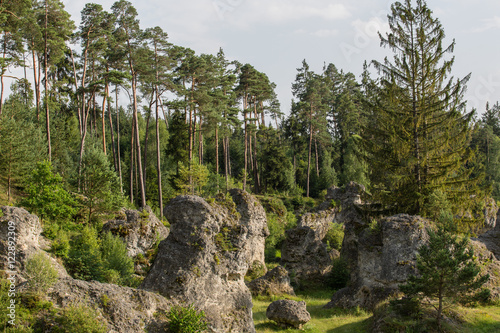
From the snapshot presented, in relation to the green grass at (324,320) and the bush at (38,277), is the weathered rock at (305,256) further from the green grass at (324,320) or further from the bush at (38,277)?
the bush at (38,277)

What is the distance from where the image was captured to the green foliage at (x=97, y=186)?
26172 millimetres

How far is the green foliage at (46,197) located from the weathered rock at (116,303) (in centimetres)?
1627

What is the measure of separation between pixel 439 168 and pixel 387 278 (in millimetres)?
9178

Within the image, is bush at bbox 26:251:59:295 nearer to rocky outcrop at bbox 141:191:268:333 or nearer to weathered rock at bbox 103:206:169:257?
rocky outcrop at bbox 141:191:268:333

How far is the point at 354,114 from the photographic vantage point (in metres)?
63.8

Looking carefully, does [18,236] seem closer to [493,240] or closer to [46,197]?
Result: [46,197]

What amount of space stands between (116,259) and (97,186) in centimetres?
927

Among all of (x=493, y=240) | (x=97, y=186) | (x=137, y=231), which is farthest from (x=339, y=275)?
(x=97, y=186)

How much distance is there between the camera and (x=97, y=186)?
26281 millimetres

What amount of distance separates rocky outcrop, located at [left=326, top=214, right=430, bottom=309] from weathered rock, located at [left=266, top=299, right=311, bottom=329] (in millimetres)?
4234

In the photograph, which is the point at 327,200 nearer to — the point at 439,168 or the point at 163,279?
the point at 439,168

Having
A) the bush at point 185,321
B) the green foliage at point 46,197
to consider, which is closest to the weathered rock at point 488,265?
the bush at point 185,321

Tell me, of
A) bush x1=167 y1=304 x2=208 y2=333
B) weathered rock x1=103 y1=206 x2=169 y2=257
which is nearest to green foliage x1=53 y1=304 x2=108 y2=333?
bush x1=167 y1=304 x2=208 y2=333

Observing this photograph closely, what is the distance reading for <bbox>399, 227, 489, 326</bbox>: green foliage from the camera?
12.2 meters
